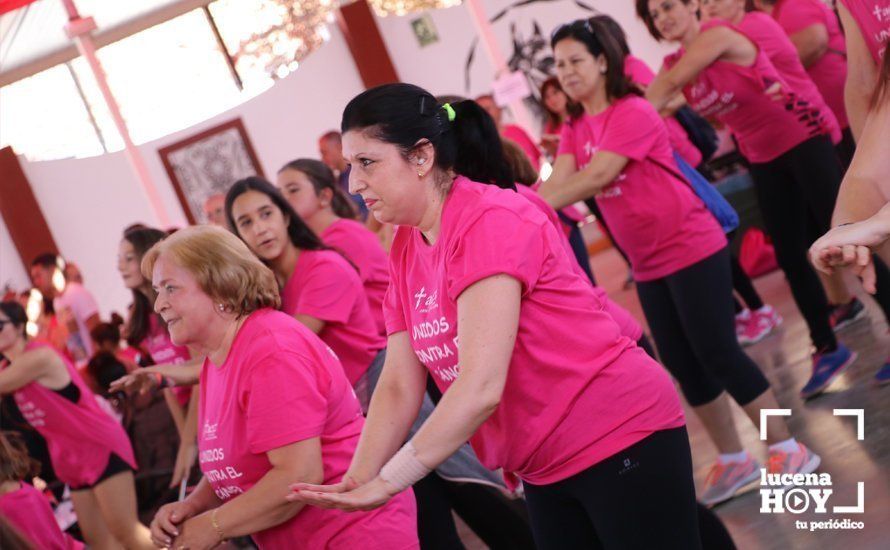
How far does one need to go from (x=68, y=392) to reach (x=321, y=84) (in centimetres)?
879

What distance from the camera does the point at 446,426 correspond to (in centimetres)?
178

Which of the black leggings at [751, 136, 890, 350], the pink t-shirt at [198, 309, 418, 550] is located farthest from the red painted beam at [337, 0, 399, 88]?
the pink t-shirt at [198, 309, 418, 550]

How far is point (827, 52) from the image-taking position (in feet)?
16.1

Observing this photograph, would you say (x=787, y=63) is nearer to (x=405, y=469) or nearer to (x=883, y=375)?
(x=883, y=375)

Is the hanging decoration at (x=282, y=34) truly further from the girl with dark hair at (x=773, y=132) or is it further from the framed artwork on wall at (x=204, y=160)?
the girl with dark hair at (x=773, y=132)

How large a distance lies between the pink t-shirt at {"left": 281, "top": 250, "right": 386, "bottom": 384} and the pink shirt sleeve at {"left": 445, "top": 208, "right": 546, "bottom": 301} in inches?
51.7

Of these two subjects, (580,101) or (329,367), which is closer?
(329,367)

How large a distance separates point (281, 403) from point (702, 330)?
1.64 meters

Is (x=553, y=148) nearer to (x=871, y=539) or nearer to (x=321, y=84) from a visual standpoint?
(x=871, y=539)

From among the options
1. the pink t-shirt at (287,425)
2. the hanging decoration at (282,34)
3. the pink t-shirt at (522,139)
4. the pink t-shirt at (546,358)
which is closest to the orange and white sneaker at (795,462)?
the pink t-shirt at (287,425)

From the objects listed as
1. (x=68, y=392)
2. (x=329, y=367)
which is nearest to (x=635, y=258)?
(x=329, y=367)

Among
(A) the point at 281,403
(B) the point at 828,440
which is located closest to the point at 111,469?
(A) the point at 281,403

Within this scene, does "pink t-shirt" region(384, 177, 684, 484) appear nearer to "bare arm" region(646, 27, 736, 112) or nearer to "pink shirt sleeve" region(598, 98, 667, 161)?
"pink shirt sleeve" region(598, 98, 667, 161)

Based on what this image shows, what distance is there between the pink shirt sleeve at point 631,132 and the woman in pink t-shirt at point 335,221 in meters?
0.85
